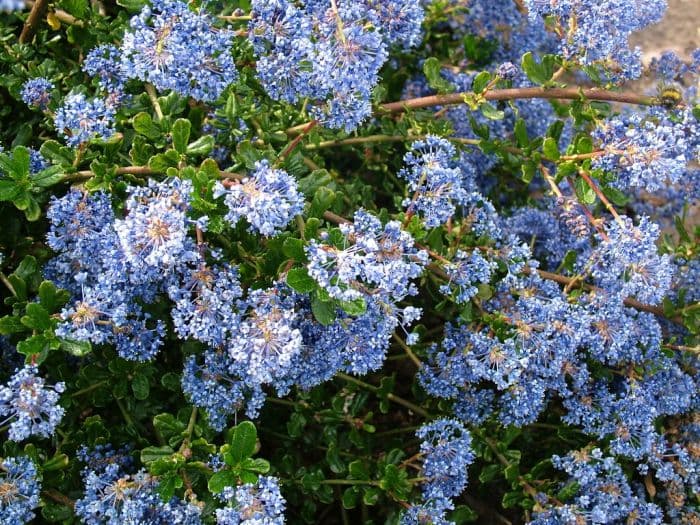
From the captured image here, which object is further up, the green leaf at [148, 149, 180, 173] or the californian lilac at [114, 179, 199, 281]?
the green leaf at [148, 149, 180, 173]

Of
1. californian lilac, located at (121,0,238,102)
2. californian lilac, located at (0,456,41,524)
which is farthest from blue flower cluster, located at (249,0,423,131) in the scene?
californian lilac, located at (0,456,41,524)

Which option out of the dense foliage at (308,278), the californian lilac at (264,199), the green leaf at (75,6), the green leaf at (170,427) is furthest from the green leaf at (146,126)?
the green leaf at (170,427)

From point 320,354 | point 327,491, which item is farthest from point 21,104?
point 327,491

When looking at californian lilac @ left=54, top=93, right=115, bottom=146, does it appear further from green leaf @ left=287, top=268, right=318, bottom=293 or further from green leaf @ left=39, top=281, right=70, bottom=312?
green leaf @ left=287, top=268, right=318, bottom=293

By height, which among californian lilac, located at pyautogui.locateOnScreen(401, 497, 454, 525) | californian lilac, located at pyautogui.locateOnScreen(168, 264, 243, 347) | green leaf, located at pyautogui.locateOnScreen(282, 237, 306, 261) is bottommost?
californian lilac, located at pyautogui.locateOnScreen(401, 497, 454, 525)

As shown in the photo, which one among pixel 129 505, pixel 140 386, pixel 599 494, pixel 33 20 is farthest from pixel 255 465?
pixel 33 20

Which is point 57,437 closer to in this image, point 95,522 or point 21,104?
point 95,522

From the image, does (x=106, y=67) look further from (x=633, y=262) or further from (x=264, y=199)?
(x=633, y=262)
